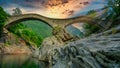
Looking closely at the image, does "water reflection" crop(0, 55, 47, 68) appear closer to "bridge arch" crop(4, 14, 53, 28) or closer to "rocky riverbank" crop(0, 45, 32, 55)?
"rocky riverbank" crop(0, 45, 32, 55)

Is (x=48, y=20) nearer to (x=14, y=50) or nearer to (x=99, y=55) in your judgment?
(x=14, y=50)

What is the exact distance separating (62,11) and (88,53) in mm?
147559

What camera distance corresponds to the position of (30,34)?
130m

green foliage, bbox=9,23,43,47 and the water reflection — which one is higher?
green foliage, bbox=9,23,43,47

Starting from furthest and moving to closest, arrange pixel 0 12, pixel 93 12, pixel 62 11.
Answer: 1. pixel 62 11
2. pixel 0 12
3. pixel 93 12

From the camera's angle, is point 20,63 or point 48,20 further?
point 48,20

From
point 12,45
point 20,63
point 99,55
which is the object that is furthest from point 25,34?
point 99,55

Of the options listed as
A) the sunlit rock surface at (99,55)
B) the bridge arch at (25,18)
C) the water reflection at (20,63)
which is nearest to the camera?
the sunlit rock surface at (99,55)

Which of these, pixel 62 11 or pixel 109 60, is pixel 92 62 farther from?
pixel 62 11

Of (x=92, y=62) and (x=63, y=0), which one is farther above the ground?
(x=63, y=0)

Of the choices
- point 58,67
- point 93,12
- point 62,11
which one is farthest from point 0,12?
point 58,67

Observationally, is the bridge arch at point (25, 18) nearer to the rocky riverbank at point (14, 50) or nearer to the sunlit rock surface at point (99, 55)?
the rocky riverbank at point (14, 50)

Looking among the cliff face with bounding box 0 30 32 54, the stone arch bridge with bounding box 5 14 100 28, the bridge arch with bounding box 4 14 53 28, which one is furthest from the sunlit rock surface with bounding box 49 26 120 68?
the bridge arch with bounding box 4 14 53 28

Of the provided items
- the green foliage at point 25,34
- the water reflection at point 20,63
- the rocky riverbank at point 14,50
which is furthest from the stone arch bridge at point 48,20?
the water reflection at point 20,63
